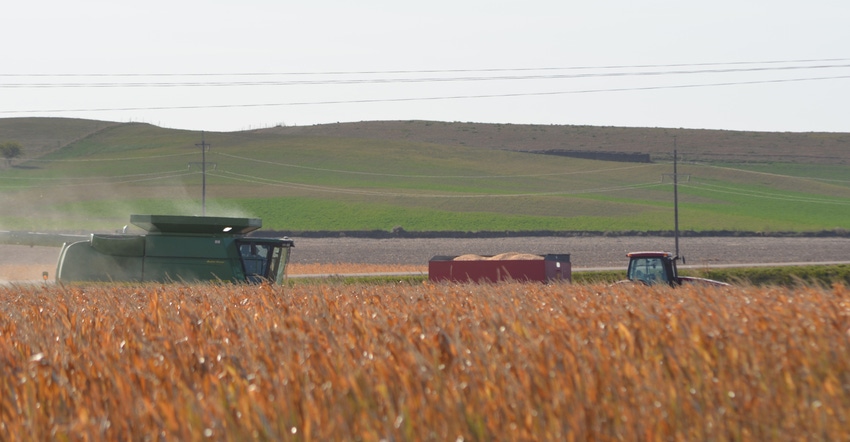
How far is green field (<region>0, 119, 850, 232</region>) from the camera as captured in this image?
263ft

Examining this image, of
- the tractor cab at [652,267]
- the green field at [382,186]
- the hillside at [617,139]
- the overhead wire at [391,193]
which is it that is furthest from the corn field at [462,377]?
the hillside at [617,139]

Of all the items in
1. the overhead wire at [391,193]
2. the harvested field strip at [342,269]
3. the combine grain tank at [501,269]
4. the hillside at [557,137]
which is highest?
the hillside at [557,137]

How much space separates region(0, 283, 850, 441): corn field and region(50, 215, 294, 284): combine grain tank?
15.9 metres

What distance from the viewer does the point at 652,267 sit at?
26.6 metres

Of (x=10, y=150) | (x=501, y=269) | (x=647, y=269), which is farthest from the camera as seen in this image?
(x=10, y=150)

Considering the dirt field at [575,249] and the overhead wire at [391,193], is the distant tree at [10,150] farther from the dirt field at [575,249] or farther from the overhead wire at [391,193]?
the dirt field at [575,249]

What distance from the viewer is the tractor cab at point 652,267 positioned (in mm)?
26191

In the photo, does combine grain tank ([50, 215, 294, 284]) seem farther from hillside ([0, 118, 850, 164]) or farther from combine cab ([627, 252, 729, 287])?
hillside ([0, 118, 850, 164])

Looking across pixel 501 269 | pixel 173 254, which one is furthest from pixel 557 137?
pixel 173 254

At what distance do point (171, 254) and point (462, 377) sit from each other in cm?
1961

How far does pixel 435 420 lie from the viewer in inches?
183

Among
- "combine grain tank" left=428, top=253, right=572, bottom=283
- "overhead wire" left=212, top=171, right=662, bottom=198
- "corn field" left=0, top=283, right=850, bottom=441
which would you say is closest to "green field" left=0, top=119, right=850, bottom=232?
"overhead wire" left=212, top=171, right=662, bottom=198

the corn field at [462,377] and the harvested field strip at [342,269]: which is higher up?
the corn field at [462,377]

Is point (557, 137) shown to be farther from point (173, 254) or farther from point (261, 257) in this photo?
point (173, 254)
